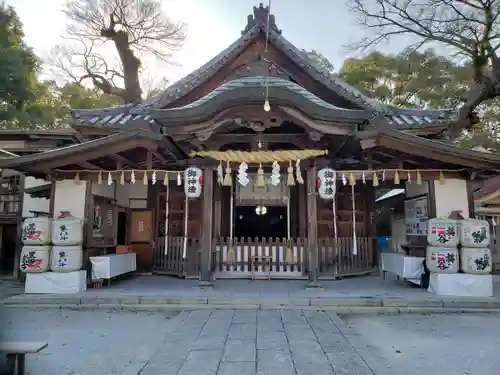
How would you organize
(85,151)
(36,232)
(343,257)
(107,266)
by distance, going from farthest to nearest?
(343,257) → (107,266) → (85,151) → (36,232)

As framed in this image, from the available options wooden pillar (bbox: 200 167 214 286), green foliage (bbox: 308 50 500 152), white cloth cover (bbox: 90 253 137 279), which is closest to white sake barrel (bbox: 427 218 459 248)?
wooden pillar (bbox: 200 167 214 286)

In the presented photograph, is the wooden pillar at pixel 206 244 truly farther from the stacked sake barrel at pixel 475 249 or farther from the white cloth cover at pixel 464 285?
the stacked sake barrel at pixel 475 249

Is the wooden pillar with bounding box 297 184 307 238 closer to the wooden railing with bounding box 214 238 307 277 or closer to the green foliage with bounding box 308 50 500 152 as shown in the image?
the wooden railing with bounding box 214 238 307 277

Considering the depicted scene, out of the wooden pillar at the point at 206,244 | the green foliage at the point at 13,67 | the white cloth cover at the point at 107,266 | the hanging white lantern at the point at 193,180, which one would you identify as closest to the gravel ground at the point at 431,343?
the wooden pillar at the point at 206,244

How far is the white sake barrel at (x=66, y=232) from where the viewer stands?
7.60m

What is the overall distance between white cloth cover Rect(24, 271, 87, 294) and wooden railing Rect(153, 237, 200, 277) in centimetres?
271

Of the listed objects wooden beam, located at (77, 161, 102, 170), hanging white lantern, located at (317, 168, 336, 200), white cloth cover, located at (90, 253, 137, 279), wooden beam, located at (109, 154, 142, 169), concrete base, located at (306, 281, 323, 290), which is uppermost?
wooden beam, located at (109, 154, 142, 169)

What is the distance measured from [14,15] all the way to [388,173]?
19027 millimetres

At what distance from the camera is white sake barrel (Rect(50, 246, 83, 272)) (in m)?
7.60

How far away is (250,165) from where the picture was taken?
355 inches

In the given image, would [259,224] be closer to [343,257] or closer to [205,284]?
[343,257]

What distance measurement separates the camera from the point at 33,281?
7.59m

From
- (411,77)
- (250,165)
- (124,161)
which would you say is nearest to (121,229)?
(124,161)

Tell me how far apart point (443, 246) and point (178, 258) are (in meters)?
6.44
